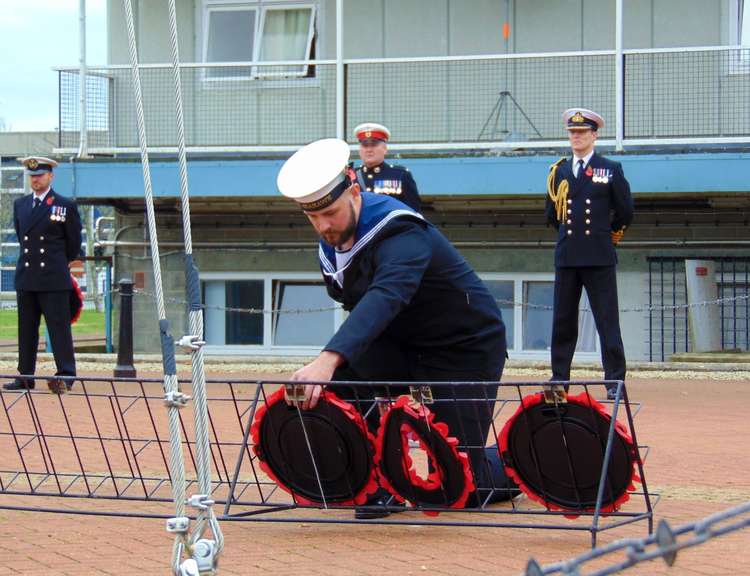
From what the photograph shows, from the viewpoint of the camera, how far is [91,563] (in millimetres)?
4914

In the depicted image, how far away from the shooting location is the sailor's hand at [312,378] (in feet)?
16.5

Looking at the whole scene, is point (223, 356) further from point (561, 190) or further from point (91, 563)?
point (91, 563)

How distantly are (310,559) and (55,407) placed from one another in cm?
611

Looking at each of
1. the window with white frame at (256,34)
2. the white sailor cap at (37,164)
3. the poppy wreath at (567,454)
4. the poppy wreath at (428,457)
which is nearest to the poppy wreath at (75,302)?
the white sailor cap at (37,164)

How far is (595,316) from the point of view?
10375mm

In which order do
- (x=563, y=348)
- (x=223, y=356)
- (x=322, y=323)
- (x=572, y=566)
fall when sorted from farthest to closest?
(x=322, y=323) → (x=223, y=356) → (x=563, y=348) → (x=572, y=566)

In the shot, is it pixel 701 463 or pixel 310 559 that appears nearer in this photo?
pixel 310 559

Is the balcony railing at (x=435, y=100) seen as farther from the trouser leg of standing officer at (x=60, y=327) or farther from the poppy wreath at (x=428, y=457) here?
the poppy wreath at (x=428, y=457)

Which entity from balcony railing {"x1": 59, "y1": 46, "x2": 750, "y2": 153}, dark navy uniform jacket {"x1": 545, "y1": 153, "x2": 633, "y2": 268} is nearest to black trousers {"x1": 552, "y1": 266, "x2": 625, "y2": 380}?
dark navy uniform jacket {"x1": 545, "y1": 153, "x2": 633, "y2": 268}

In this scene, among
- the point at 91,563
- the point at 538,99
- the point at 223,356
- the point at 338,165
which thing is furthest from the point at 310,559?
the point at 538,99

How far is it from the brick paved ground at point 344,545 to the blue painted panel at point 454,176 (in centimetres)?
907

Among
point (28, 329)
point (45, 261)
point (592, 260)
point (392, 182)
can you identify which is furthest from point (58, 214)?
point (592, 260)

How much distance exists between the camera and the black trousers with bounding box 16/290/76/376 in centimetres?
1197

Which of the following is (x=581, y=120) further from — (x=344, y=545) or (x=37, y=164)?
(x=344, y=545)
